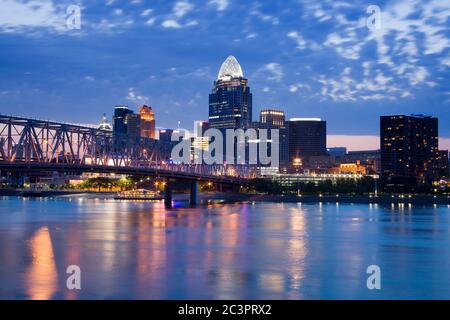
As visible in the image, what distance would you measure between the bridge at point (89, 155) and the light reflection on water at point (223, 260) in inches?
450

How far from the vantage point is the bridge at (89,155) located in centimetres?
6462

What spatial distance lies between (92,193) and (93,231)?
11241cm

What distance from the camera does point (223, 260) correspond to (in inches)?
1310

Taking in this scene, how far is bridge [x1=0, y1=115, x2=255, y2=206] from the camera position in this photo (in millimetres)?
64625

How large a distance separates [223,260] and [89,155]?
182ft

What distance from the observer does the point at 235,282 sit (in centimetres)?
2669
